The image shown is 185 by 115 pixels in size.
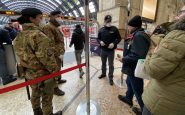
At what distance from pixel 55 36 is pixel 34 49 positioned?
108 centimetres

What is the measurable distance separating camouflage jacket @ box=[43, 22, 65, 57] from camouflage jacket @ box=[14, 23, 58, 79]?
851 mm

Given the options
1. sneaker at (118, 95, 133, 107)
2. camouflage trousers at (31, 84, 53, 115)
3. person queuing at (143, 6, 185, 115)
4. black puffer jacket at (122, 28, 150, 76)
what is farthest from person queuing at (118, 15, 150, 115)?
camouflage trousers at (31, 84, 53, 115)

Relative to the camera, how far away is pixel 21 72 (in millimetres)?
1693

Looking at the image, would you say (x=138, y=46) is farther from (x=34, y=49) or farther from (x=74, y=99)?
(x=74, y=99)

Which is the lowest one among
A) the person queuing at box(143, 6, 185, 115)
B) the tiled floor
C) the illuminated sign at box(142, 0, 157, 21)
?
the tiled floor

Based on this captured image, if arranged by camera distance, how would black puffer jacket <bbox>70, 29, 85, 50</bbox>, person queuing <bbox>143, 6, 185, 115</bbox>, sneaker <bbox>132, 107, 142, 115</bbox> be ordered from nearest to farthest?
1. person queuing <bbox>143, 6, 185, 115</bbox>
2. sneaker <bbox>132, 107, 142, 115</bbox>
3. black puffer jacket <bbox>70, 29, 85, 50</bbox>

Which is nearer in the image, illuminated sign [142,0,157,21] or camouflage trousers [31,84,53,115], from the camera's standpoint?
camouflage trousers [31,84,53,115]

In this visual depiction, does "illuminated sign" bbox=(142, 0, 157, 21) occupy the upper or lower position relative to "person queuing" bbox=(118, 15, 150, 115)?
upper

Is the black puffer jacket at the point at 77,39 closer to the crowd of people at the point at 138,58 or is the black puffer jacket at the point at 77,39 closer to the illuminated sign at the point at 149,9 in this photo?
the crowd of people at the point at 138,58

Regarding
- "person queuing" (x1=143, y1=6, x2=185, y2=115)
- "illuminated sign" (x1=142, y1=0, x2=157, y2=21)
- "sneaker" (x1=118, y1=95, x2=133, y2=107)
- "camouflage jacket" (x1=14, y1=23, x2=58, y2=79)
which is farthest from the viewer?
"illuminated sign" (x1=142, y1=0, x2=157, y2=21)

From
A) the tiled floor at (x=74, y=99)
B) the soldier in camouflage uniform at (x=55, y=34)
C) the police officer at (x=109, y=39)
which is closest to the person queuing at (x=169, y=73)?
the tiled floor at (x=74, y=99)

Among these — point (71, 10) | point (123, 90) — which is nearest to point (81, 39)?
point (123, 90)

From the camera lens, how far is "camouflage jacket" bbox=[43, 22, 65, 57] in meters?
2.39

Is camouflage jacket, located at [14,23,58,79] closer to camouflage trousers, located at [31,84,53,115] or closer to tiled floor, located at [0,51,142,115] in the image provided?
camouflage trousers, located at [31,84,53,115]
